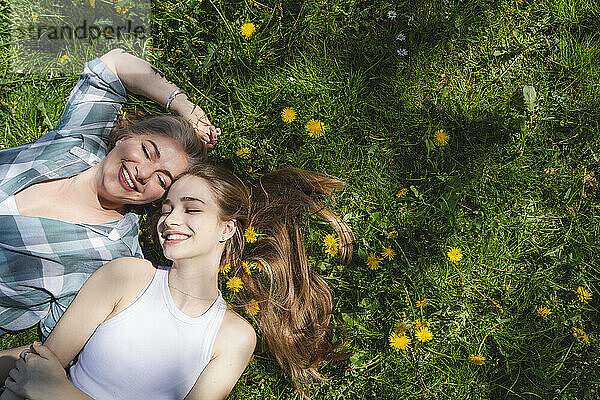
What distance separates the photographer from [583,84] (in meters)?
2.93

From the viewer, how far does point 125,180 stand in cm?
252

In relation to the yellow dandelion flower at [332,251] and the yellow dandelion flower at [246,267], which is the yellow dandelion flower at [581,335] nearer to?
the yellow dandelion flower at [332,251]

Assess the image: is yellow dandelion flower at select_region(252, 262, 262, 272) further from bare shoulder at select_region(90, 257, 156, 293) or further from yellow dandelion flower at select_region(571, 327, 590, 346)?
yellow dandelion flower at select_region(571, 327, 590, 346)

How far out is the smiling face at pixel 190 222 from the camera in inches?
95.8

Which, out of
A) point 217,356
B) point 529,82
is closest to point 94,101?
point 217,356

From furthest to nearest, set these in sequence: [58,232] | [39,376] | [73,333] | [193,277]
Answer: [58,232]
[193,277]
[73,333]
[39,376]

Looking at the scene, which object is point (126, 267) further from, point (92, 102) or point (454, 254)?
point (454, 254)

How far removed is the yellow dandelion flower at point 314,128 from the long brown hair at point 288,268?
0.75ft

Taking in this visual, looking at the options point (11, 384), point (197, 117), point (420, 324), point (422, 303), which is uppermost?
point (197, 117)

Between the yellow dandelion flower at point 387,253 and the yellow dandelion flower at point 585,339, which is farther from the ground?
the yellow dandelion flower at point 387,253

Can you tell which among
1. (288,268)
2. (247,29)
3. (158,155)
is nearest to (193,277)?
(288,268)

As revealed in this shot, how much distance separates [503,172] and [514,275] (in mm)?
608

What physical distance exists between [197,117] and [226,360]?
1.41 m

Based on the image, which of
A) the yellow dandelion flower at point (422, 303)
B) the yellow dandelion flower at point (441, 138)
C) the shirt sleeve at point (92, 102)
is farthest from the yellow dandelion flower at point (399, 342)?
the shirt sleeve at point (92, 102)
